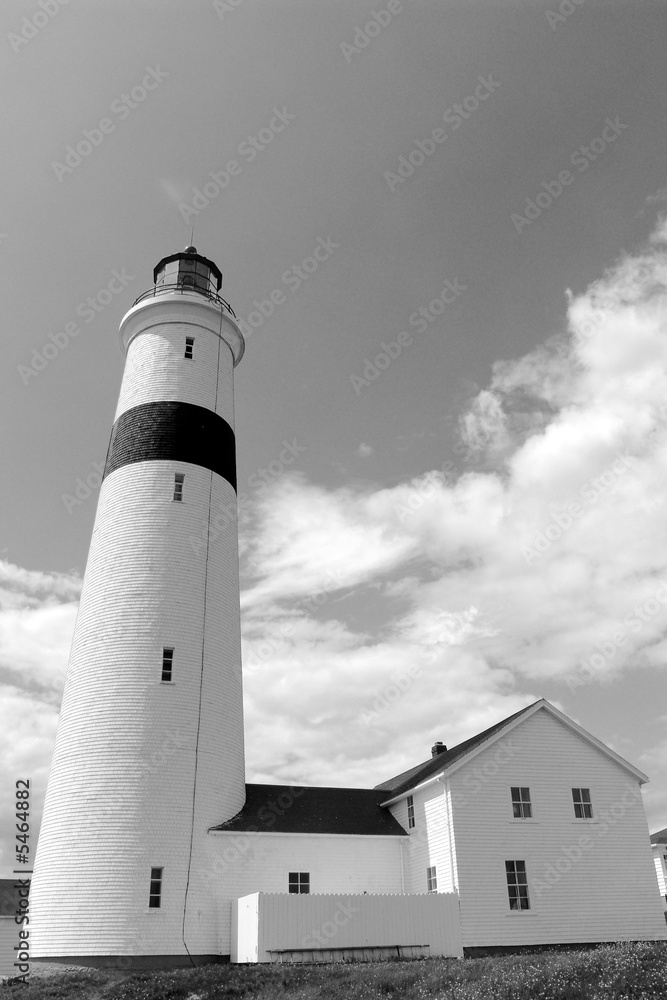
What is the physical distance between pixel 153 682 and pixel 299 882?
6.55 metres

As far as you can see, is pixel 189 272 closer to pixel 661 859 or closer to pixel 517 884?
pixel 517 884

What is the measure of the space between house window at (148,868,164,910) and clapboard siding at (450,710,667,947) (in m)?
7.52

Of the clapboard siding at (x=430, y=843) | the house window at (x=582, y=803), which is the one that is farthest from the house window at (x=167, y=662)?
the house window at (x=582, y=803)

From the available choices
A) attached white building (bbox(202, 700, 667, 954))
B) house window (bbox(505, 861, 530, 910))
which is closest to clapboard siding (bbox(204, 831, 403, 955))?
attached white building (bbox(202, 700, 667, 954))

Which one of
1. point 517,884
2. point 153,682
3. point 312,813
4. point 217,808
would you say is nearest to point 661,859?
point 517,884

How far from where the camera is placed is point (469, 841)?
21.0m

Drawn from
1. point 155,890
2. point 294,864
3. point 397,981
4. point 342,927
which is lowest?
point 397,981

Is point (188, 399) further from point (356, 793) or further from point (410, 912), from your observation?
point (410, 912)

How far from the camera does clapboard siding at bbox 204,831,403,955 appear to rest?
65.4ft

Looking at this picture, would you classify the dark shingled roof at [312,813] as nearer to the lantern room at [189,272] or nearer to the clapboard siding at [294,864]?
the clapboard siding at [294,864]

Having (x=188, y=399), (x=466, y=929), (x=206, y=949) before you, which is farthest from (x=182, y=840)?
(x=188, y=399)

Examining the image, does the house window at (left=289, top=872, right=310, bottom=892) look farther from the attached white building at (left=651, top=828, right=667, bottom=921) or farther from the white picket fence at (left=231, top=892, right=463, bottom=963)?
the attached white building at (left=651, top=828, right=667, bottom=921)

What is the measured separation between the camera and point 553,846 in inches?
863

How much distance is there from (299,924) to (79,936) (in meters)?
5.00
